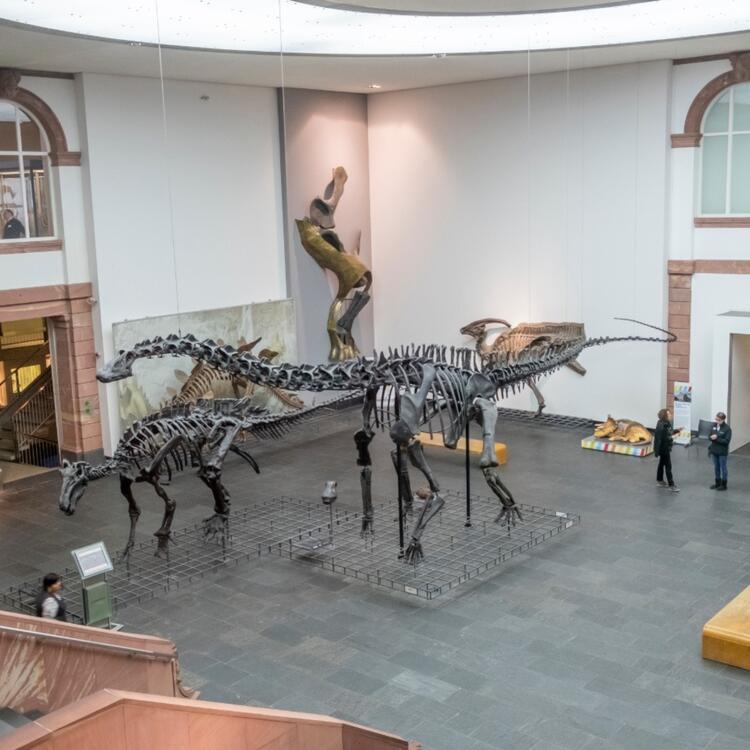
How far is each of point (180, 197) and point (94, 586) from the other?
9.58 meters

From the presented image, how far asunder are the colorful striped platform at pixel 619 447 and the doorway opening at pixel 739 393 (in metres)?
1.54

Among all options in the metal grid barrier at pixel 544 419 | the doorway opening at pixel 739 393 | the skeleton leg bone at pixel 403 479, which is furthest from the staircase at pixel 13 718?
the doorway opening at pixel 739 393

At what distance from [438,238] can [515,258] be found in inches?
75.7

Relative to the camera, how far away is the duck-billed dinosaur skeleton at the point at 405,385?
36.3 ft

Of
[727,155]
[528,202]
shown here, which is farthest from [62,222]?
[727,155]

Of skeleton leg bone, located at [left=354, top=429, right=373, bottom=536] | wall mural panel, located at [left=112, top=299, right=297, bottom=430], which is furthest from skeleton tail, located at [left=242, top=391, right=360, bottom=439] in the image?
wall mural panel, located at [left=112, top=299, right=297, bottom=430]

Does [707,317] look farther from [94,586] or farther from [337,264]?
[94,586]

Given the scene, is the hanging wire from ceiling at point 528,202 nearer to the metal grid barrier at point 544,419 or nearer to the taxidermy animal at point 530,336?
the taxidermy animal at point 530,336

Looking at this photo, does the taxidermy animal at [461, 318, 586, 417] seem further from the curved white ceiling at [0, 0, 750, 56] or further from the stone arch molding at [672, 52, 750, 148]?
the curved white ceiling at [0, 0, 750, 56]

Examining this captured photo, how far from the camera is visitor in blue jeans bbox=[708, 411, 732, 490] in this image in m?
14.1

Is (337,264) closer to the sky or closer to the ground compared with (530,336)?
closer to the sky

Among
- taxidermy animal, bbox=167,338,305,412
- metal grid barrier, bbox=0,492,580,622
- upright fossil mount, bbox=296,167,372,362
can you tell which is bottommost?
metal grid barrier, bbox=0,492,580,622

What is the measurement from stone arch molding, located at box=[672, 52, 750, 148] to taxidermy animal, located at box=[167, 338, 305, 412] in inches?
315

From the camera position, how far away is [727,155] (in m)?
16.9
